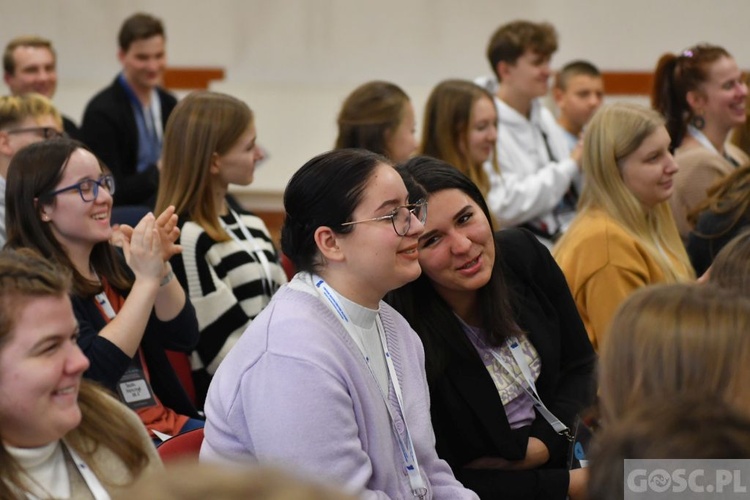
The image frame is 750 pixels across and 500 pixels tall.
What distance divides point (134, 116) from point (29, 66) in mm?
649

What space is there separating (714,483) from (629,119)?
2.27m

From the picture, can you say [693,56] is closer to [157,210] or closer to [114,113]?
[157,210]

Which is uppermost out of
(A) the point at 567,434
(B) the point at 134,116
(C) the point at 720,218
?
(C) the point at 720,218

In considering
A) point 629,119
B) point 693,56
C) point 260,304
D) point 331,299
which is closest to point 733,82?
point 693,56

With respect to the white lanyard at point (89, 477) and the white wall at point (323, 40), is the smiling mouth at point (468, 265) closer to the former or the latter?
the white lanyard at point (89, 477)

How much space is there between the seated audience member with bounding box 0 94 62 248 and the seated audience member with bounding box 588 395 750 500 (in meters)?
2.93

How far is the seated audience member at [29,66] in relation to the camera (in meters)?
5.59

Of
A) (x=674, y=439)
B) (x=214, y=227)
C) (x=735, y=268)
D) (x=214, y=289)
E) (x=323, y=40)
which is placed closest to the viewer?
(x=674, y=439)

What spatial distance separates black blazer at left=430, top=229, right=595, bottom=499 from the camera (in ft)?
8.31

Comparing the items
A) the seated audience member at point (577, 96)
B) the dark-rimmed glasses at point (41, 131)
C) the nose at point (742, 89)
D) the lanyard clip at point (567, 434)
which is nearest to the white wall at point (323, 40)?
the seated audience member at point (577, 96)

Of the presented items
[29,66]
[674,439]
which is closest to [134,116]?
[29,66]

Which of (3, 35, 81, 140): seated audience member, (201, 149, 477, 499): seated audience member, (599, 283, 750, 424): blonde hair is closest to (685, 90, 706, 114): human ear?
(201, 149, 477, 499): seated audience member

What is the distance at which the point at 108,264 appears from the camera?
296 cm

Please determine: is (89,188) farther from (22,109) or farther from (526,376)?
(526,376)
